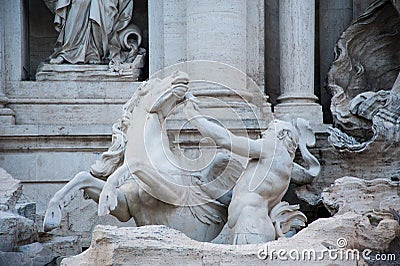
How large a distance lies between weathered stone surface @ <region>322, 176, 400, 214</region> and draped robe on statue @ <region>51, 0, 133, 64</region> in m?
3.78

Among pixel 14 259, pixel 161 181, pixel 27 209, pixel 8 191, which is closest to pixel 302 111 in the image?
pixel 161 181

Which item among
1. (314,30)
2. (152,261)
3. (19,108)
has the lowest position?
(152,261)

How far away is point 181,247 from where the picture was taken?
9273 millimetres

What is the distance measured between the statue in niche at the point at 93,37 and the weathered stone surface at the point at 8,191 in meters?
2.39

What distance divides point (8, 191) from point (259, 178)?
2672 millimetres

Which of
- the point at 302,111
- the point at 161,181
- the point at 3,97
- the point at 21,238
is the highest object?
the point at 3,97

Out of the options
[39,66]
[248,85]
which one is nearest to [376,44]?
[248,85]

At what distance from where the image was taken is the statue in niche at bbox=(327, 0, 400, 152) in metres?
14.0

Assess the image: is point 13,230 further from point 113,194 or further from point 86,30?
point 86,30

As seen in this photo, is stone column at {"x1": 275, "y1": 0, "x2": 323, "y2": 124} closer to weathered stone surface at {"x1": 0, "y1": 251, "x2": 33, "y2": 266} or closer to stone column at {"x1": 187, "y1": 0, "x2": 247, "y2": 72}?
stone column at {"x1": 187, "y1": 0, "x2": 247, "y2": 72}

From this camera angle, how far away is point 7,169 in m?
→ 14.0

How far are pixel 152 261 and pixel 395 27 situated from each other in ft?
22.0

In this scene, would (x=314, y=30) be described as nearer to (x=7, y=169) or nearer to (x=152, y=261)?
(x=7, y=169)

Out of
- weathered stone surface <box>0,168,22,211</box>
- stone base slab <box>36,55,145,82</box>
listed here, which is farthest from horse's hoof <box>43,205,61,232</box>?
stone base slab <box>36,55,145,82</box>
